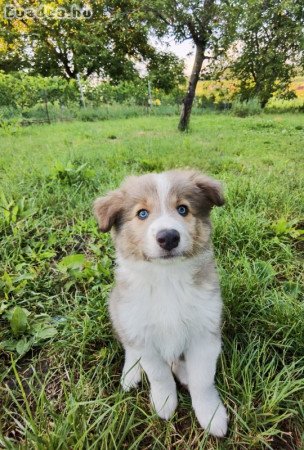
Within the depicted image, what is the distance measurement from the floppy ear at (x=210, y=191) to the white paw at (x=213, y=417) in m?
1.11

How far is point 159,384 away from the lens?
193 centimetres

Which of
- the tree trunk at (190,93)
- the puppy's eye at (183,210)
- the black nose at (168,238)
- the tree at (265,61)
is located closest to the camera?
the black nose at (168,238)

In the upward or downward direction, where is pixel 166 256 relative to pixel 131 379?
upward

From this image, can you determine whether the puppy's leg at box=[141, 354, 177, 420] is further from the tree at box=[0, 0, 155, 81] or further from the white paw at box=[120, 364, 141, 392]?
the tree at box=[0, 0, 155, 81]

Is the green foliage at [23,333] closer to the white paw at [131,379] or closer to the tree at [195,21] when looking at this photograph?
the white paw at [131,379]

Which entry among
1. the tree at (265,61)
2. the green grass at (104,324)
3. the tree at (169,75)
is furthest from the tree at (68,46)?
the green grass at (104,324)

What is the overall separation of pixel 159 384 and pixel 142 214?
3.11 ft

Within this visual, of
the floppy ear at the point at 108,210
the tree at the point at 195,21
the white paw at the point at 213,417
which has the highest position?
the tree at the point at 195,21

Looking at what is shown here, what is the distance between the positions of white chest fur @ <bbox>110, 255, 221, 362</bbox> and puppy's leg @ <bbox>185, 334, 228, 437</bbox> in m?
0.07

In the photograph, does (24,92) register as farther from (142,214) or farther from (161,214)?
(161,214)

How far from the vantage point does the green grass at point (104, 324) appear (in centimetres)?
174

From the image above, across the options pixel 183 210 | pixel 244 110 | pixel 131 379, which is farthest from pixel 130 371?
pixel 244 110

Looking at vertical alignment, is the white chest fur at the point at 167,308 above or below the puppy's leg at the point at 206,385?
above

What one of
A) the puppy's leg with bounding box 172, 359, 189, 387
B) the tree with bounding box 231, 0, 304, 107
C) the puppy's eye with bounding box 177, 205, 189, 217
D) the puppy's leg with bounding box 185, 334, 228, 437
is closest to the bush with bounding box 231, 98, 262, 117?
the tree with bounding box 231, 0, 304, 107
